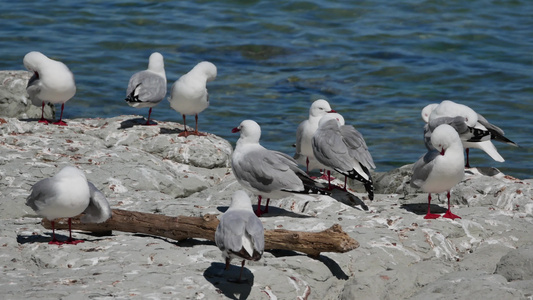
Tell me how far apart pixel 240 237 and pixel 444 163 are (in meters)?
3.07

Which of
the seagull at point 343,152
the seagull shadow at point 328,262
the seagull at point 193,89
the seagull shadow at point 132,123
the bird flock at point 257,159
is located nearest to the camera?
the bird flock at point 257,159

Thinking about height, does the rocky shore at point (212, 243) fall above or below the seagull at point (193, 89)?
below

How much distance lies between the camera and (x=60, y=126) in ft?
39.3

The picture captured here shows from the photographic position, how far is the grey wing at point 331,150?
910 centimetres

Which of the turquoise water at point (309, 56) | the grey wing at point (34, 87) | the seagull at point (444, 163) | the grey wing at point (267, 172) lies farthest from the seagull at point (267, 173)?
the turquoise water at point (309, 56)

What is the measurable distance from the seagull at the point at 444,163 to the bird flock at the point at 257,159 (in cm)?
1

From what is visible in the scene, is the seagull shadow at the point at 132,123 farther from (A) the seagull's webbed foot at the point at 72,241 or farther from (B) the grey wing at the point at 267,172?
(A) the seagull's webbed foot at the point at 72,241

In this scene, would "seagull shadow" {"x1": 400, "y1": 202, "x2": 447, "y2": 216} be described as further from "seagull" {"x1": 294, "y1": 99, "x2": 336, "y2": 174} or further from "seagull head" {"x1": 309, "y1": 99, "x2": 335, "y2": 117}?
"seagull head" {"x1": 309, "y1": 99, "x2": 335, "y2": 117}

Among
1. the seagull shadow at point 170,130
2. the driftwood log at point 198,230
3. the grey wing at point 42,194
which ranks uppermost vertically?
the grey wing at point 42,194

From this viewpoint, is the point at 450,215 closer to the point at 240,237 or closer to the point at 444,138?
the point at 444,138

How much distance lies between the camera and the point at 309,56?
20734mm

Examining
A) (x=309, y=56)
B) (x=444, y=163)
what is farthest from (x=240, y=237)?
(x=309, y=56)

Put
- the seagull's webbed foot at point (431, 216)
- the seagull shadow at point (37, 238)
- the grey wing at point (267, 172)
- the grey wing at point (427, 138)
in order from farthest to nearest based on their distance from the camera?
1. the grey wing at point (427, 138)
2. the seagull's webbed foot at point (431, 216)
3. the grey wing at point (267, 172)
4. the seagull shadow at point (37, 238)

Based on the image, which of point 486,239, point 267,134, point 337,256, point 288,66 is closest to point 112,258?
point 337,256
